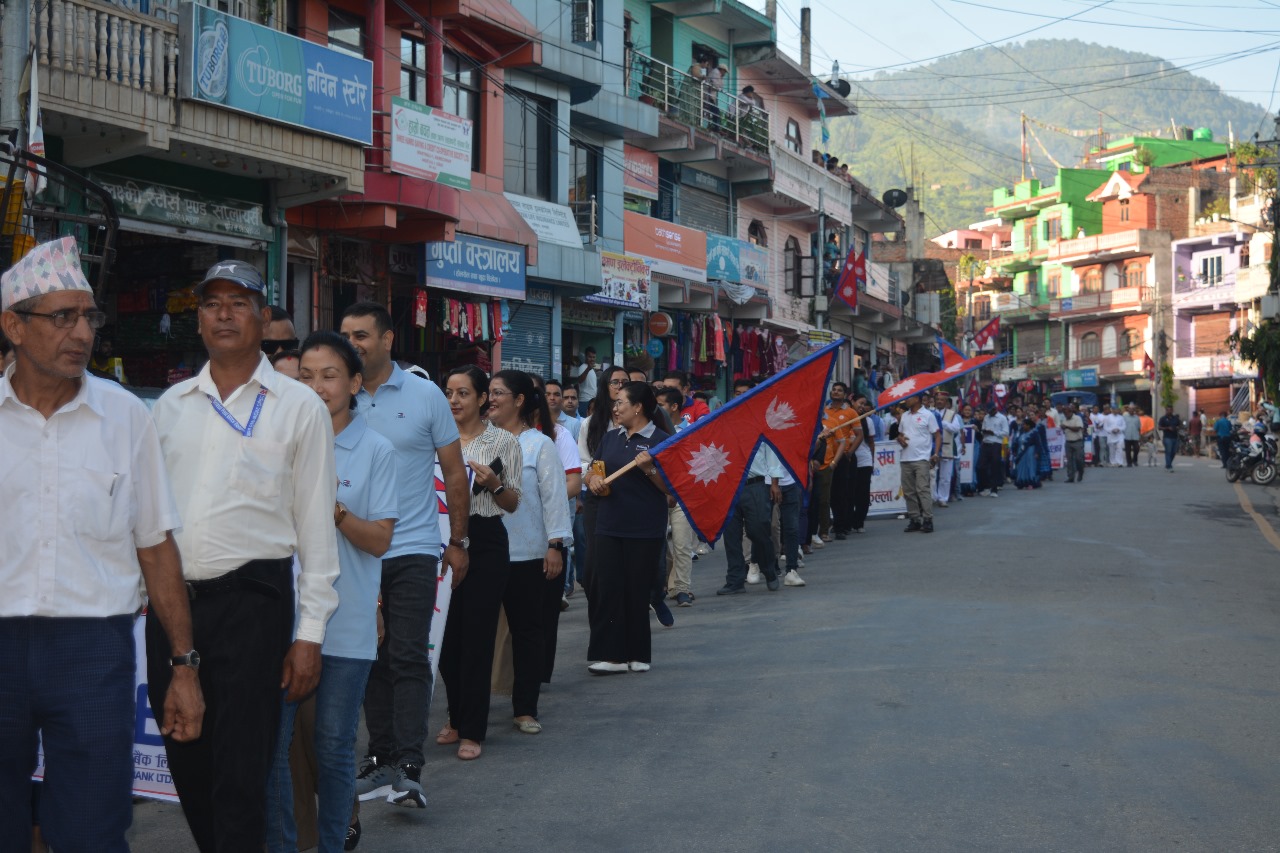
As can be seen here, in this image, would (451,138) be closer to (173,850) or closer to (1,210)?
(1,210)

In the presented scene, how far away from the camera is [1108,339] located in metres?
78.6

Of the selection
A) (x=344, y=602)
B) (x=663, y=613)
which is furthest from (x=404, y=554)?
(x=663, y=613)

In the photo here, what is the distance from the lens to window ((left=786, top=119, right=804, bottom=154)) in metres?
39.6

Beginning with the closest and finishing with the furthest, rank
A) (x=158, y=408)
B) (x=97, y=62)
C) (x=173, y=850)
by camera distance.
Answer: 1. (x=158, y=408)
2. (x=173, y=850)
3. (x=97, y=62)

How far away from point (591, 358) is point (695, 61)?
1087 cm

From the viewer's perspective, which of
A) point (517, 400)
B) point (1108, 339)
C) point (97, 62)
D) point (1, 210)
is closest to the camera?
point (517, 400)

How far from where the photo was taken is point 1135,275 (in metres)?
76.8

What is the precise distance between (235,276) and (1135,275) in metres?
78.0

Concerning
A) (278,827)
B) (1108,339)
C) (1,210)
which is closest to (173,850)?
(278,827)

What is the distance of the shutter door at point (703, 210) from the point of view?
32.6m

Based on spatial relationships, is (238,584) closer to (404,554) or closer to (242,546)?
(242,546)

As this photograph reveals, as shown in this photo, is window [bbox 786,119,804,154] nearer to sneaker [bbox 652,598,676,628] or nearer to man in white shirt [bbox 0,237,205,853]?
sneaker [bbox 652,598,676,628]

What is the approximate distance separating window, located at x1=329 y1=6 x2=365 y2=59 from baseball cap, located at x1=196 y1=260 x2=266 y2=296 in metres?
15.4

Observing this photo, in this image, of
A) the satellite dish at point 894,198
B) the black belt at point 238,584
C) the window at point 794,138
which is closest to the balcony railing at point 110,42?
the black belt at point 238,584
